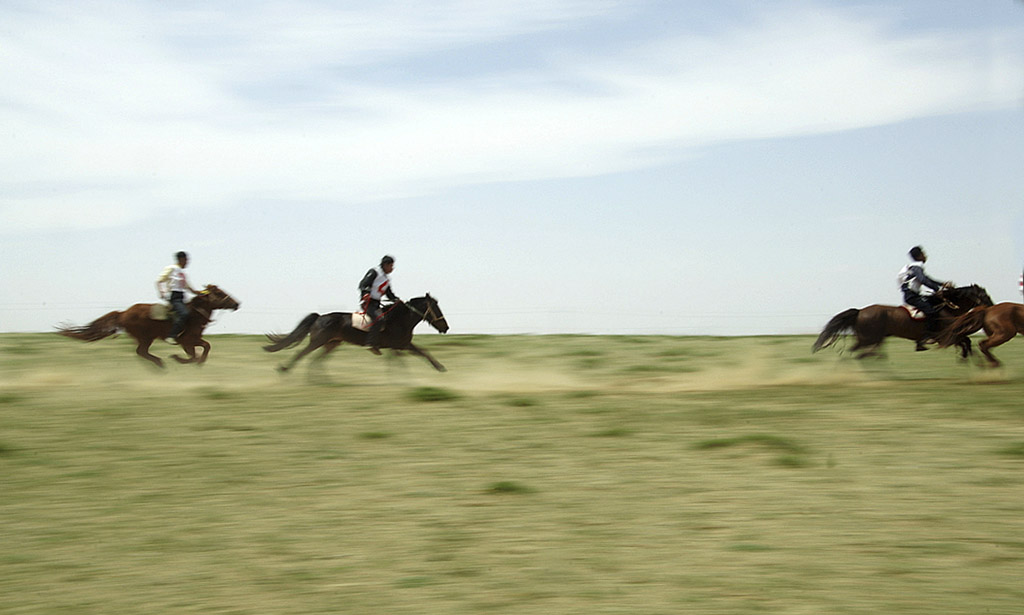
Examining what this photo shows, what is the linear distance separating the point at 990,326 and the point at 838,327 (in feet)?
8.50

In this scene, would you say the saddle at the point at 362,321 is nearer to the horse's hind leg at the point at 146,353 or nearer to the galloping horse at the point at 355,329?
the galloping horse at the point at 355,329

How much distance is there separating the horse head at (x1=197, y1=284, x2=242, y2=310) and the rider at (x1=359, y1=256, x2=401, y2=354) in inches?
122

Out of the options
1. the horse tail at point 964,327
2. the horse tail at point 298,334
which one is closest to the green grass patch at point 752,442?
the horse tail at point 964,327

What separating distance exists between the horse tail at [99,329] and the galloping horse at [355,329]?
11.4 ft

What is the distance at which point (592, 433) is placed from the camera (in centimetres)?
1085

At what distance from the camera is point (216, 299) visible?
A: 18.7 m

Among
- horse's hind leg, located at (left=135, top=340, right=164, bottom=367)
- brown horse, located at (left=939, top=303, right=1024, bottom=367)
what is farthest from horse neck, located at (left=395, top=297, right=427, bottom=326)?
brown horse, located at (left=939, top=303, right=1024, bottom=367)

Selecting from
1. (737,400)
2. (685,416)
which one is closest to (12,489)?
(685,416)

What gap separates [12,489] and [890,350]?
19.4 metres

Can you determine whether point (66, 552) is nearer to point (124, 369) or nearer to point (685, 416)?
point (685, 416)

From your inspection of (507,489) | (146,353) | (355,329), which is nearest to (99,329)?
(146,353)

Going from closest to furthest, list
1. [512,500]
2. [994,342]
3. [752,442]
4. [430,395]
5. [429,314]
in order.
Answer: [512,500] < [752,442] < [430,395] < [994,342] < [429,314]

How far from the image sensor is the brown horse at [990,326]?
54.5ft

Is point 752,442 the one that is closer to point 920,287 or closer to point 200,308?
point 920,287
